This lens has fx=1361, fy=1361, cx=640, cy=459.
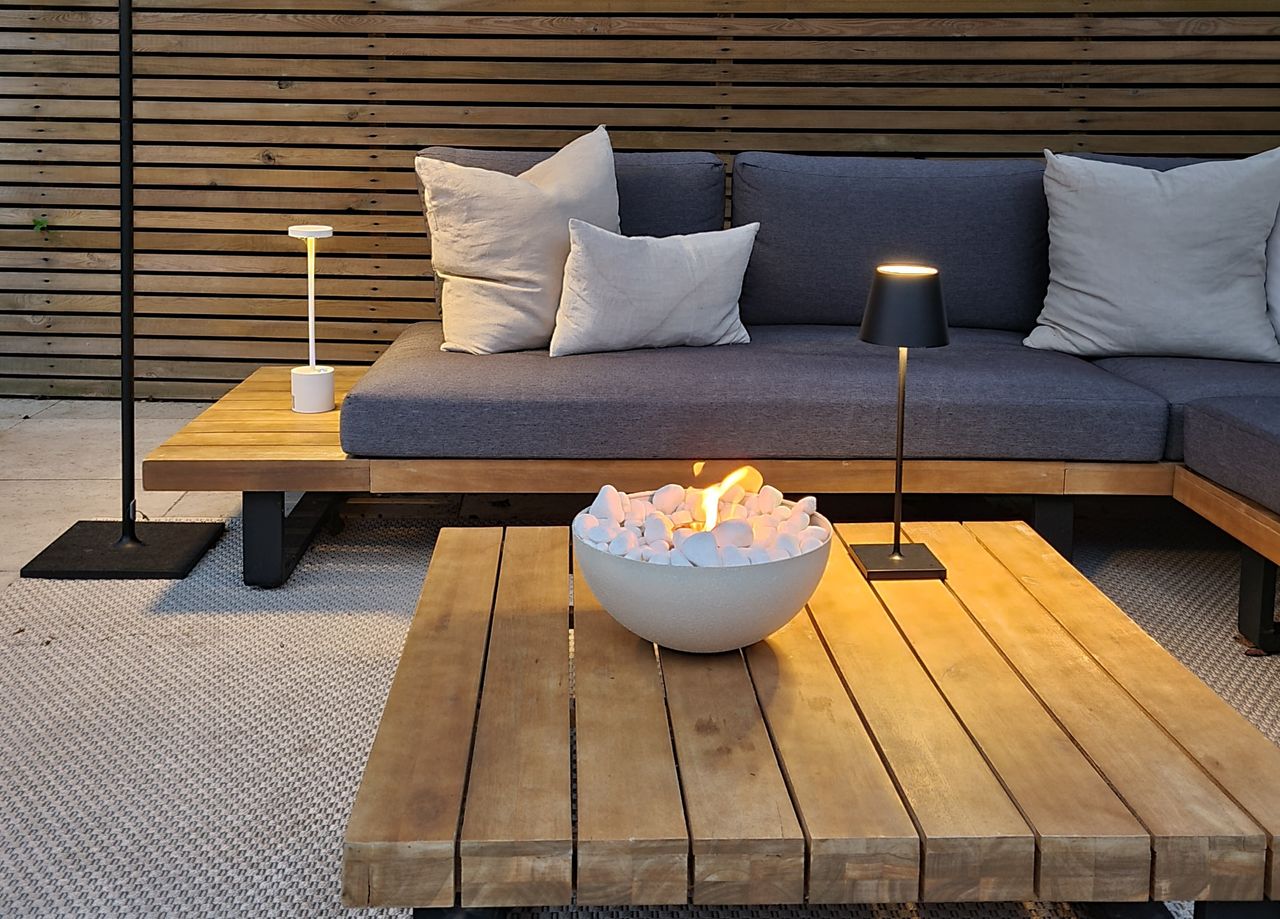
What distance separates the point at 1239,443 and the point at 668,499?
1.42 meters

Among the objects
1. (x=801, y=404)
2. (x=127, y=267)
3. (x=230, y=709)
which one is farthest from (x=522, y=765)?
(x=127, y=267)

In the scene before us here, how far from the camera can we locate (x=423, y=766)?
144 centimetres

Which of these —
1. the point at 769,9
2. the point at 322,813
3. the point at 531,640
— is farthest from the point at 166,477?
the point at 769,9

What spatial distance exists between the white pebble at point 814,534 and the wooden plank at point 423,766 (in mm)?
438

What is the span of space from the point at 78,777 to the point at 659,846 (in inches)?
47.5

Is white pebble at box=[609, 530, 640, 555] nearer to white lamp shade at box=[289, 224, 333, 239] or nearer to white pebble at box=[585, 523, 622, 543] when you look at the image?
white pebble at box=[585, 523, 622, 543]

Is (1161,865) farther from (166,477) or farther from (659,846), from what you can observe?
(166,477)

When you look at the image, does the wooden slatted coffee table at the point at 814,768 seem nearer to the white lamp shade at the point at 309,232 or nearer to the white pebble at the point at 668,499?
the white pebble at the point at 668,499

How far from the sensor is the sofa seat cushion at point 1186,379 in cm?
296

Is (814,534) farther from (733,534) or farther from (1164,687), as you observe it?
(1164,687)

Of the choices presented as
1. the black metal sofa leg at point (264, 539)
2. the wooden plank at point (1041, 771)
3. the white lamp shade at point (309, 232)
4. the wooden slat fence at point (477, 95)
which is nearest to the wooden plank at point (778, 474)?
the black metal sofa leg at point (264, 539)

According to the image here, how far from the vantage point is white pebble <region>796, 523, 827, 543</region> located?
5.67ft

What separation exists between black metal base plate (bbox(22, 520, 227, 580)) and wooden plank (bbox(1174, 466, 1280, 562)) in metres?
2.19

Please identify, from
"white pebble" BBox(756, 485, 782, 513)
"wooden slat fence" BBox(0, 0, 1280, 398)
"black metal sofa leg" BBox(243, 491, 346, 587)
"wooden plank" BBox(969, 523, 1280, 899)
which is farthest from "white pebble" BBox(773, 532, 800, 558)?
"wooden slat fence" BBox(0, 0, 1280, 398)
